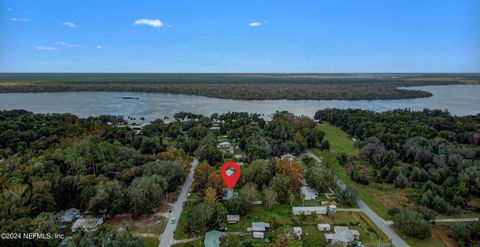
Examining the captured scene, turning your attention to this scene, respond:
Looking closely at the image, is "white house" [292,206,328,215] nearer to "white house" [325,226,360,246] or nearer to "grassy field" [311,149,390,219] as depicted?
"white house" [325,226,360,246]

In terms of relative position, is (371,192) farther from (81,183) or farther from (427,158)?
(81,183)

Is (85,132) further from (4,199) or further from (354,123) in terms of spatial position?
(354,123)

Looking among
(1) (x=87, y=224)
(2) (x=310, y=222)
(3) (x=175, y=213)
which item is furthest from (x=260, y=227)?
(1) (x=87, y=224)

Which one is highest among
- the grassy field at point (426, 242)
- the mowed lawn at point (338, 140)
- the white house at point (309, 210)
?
the mowed lawn at point (338, 140)

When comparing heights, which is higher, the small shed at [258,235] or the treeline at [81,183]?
the treeline at [81,183]

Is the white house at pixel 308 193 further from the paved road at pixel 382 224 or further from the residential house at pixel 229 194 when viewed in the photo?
the residential house at pixel 229 194

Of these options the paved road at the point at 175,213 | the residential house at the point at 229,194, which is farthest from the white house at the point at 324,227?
the paved road at the point at 175,213

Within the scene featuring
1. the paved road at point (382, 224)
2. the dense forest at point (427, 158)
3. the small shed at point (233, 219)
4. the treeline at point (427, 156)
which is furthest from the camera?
the treeline at point (427, 156)

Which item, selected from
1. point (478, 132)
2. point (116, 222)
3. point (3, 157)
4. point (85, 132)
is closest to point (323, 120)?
point (478, 132)
